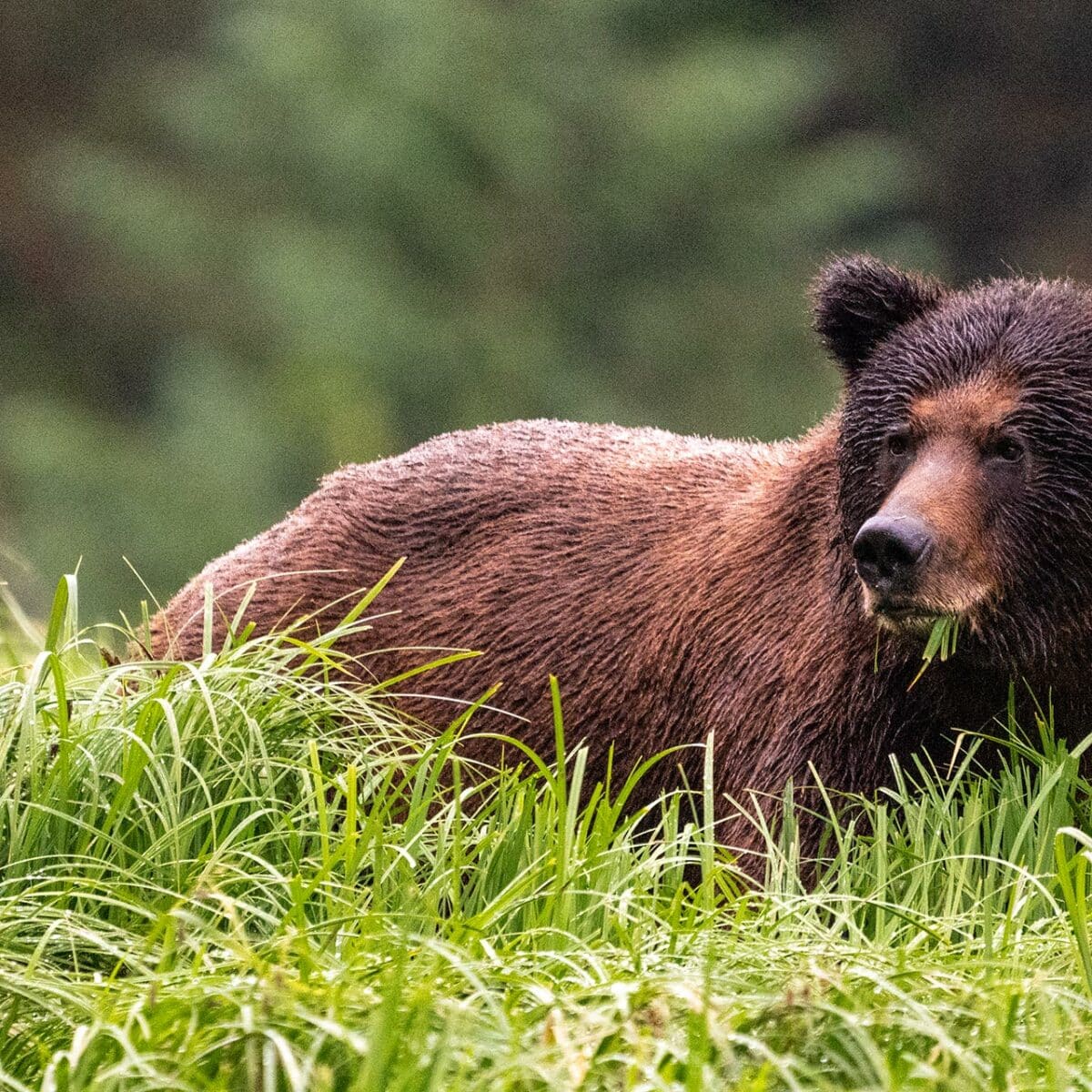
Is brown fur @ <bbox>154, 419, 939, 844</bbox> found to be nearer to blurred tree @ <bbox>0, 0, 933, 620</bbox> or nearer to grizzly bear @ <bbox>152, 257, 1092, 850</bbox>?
grizzly bear @ <bbox>152, 257, 1092, 850</bbox>

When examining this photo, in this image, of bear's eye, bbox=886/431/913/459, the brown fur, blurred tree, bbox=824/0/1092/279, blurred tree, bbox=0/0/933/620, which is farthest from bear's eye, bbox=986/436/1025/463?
blurred tree, bbox=824/0/1092/279

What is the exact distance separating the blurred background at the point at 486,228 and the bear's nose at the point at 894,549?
1442cm

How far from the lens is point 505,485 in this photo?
503 cm

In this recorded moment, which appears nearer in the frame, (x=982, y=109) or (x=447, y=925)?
(x=447, y=925)

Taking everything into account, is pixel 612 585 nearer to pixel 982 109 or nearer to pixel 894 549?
pixel 894 549

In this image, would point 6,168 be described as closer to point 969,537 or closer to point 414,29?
point 414,29

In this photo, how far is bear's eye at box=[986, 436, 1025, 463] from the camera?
3748 millimetres

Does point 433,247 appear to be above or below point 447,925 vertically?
above

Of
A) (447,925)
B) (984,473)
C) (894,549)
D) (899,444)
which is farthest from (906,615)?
(447,925)

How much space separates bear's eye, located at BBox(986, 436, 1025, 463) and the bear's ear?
0.47 meters

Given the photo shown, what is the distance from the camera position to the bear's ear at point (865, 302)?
13.6ft

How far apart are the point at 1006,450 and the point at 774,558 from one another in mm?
734

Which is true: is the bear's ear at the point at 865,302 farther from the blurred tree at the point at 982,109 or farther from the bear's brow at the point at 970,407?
the blurred tree at the point at 982,109

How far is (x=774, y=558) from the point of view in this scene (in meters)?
4.36
